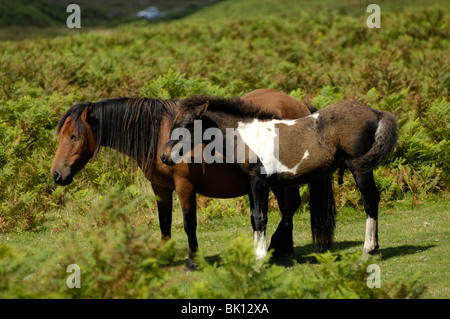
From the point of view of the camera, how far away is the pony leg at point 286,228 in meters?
7.59

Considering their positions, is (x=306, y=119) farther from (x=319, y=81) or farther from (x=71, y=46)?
(x=71, y=46)

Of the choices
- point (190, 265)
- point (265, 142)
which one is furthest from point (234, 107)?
point (190, 265)

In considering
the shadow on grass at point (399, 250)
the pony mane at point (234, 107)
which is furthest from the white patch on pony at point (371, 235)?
the pony mane at point (234, 107)

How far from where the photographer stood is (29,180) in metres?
10.4

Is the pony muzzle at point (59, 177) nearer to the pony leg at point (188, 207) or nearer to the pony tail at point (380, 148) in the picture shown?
the pony leg at point (188, 207)

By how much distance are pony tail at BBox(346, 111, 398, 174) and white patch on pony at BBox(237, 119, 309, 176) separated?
70 cm

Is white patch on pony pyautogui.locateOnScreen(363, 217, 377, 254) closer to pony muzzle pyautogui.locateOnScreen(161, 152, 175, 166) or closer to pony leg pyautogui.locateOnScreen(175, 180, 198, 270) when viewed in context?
pony leg pyautogui.locateOnScreen(175, 180, 198, 270)

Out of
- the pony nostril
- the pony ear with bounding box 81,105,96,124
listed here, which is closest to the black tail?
the pony ear with bounding box 81,105,96,124

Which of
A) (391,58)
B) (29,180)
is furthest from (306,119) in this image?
(391,58)

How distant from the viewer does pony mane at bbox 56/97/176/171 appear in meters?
6.91

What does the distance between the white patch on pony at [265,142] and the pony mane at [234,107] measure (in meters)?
0.12

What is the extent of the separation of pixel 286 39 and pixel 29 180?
50.3 feet

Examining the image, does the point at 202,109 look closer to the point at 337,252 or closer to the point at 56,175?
the point at 56,175

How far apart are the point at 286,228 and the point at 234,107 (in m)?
2.02
